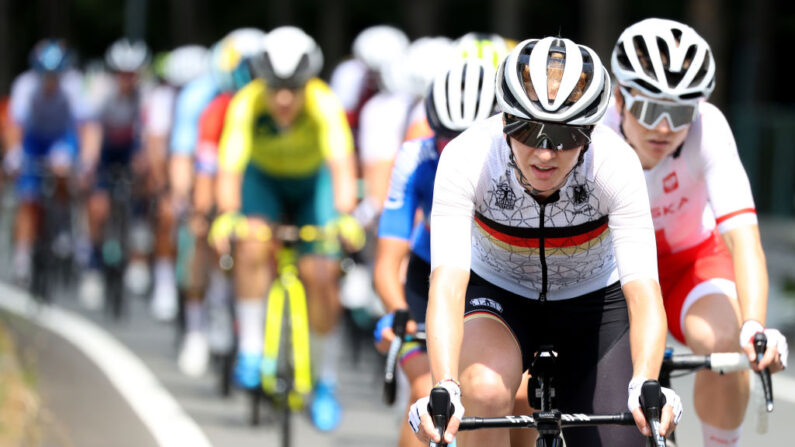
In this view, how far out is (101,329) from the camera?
1491 centimetres

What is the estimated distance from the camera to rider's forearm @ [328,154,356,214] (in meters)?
9.51

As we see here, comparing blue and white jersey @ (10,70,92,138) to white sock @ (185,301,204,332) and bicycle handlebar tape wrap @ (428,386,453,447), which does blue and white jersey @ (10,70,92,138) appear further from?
bicycle handlebar tape wrap @ (428,386,453,447)

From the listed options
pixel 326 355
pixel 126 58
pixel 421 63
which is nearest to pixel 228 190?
pixel 326 355

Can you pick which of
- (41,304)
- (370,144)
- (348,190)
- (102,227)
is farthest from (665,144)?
(102,227)

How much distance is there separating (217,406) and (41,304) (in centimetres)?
563

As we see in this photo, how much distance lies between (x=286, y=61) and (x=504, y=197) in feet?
14.2

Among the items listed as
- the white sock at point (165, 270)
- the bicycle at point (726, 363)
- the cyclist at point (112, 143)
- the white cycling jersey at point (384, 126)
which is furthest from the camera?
the cyclist at point (112, 143)

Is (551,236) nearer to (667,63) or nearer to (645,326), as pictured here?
(645,326)

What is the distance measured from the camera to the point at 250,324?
9734 millimetres

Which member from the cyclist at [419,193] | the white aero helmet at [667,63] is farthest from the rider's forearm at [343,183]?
the white aero helmet at [667,63]

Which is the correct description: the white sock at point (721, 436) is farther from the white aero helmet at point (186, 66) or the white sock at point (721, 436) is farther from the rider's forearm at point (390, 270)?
the white aero helmet at point (186, 66)

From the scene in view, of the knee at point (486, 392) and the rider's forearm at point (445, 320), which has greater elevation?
the rider's forearm at point (445, 320)

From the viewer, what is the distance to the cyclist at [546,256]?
4.79 metres

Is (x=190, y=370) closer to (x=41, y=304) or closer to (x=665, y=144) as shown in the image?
(x=41, y=304)
